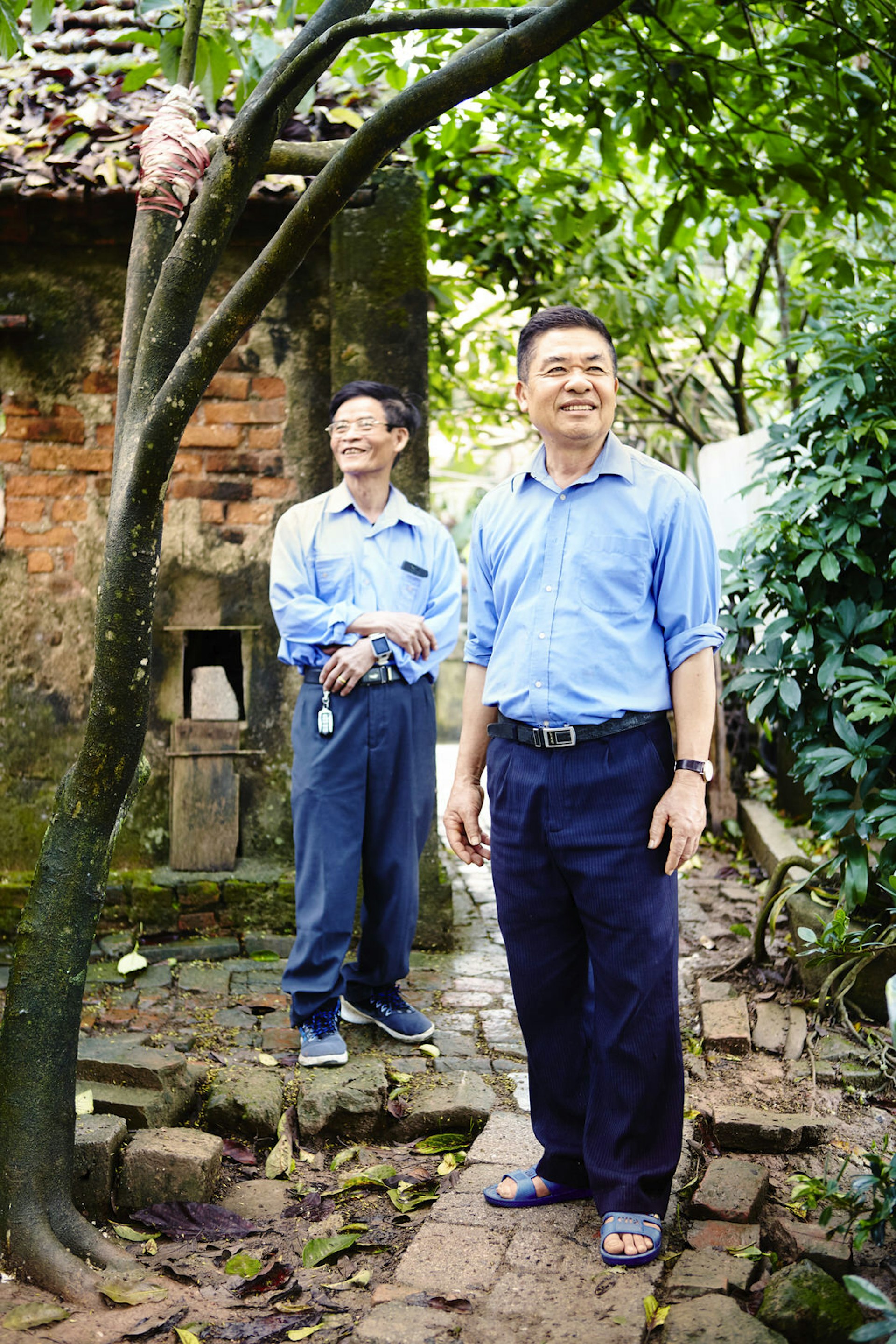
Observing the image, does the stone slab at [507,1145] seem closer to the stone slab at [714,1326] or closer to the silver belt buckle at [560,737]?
the stone slab at [714,1326]

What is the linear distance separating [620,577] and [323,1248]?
1672 millimetres

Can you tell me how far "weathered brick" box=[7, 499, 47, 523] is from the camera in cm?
486

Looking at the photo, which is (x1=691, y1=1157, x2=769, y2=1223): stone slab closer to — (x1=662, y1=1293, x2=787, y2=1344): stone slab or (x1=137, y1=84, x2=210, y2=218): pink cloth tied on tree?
(x1=662, y1=1293, x2=787, y2=1344): stone slab

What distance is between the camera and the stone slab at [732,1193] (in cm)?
253

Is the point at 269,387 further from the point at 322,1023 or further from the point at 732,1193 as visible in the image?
the point at 732,1193

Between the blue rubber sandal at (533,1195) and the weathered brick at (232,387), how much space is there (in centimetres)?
346

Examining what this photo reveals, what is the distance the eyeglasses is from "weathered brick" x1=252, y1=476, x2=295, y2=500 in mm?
1115

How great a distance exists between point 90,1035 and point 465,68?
305cm

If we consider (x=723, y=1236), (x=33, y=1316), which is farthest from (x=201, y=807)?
(x=723, y=1236)

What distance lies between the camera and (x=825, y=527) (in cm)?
396

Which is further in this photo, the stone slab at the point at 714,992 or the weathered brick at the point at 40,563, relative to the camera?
the weathered brick at the point at 40,563

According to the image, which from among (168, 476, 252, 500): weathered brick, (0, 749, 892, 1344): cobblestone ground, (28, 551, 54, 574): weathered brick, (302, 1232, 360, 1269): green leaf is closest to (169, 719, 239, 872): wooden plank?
(0, 749, 892, 1344): cobblestone ground

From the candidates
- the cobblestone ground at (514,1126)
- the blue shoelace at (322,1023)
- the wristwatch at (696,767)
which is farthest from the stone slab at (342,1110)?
the wristwatch at (696,767)

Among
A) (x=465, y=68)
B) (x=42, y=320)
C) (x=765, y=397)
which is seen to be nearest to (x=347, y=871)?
(x=465, y=68)
